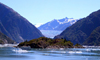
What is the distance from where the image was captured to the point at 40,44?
189500mm

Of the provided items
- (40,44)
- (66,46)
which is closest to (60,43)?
(66,46)

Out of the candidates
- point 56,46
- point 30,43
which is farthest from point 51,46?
point 30,43

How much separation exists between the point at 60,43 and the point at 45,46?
13.9 meters

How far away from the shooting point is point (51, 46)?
190 meters

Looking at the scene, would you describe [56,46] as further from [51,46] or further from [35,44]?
[35,44]

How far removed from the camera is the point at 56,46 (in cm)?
19062

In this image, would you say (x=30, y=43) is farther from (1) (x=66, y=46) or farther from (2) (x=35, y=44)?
(1) (x=66, y=46)

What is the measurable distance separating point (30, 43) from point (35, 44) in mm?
5644

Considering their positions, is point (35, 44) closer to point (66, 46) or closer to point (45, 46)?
point (45, 46)

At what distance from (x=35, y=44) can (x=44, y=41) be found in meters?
7.53

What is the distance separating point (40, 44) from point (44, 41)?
16.7 feet

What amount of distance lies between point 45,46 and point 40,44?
458 centimetres

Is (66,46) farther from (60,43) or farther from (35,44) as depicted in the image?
(35,44)

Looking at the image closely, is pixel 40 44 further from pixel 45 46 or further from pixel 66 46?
pixel 66 46
